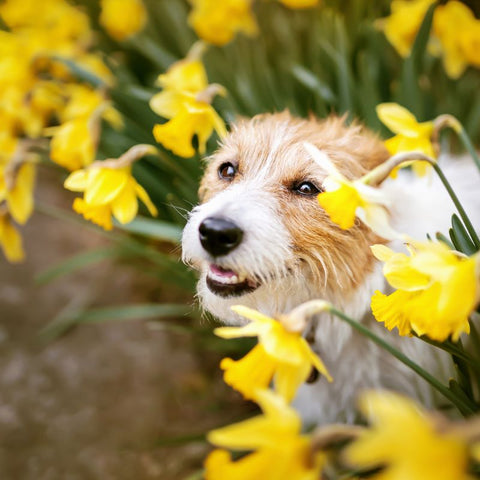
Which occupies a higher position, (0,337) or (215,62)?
(215,62)

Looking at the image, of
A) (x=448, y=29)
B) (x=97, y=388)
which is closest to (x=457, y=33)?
(x=448, y=29)

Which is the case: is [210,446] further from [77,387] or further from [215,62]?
[215,62]

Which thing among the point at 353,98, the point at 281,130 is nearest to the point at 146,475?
the point at 281,130

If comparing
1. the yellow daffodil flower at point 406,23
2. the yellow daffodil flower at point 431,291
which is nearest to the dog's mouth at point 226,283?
the yellow daffodil flower at point 431,291

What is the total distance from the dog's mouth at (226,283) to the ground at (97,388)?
0.63m

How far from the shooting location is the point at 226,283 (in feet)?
3.52

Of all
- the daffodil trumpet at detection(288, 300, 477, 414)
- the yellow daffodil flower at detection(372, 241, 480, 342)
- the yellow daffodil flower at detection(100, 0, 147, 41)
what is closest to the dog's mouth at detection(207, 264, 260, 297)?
the daffodil trumpet at detection(288, 300, 477, 414)

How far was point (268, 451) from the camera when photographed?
1.88 ft

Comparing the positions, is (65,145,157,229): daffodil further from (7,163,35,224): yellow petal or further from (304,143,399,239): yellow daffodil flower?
(304,143,399,239): yellow daffodil flower

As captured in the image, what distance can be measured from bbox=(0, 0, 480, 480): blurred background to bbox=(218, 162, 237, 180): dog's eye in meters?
0.27

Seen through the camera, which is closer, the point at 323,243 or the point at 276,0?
the point at 323,243

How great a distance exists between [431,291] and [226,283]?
46 centimetres

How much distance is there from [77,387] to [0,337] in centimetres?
43

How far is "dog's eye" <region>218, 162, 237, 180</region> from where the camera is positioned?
3.90ft
